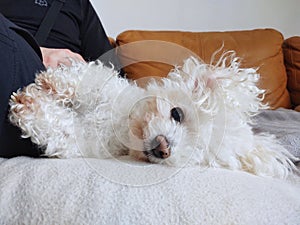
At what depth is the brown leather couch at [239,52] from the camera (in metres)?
1.80

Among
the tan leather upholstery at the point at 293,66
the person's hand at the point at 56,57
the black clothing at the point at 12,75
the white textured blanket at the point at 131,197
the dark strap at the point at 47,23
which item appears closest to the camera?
the white textured blanket at the point at 131,197

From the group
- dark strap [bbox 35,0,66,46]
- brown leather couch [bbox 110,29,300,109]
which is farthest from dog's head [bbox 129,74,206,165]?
brown leather couch [bbox 110,29,300,109]

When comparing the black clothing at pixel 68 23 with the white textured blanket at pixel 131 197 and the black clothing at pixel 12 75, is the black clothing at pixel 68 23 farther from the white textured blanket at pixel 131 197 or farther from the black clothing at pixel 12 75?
the white textured blanket at pixel 131 197

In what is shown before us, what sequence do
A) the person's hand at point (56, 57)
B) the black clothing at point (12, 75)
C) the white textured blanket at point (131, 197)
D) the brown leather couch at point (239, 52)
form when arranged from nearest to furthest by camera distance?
the white textured blanket at point (131, 197), the black clothing at point (12, 75), the person's hand at point (56, 57), the brown leather couch at point (239, 52)

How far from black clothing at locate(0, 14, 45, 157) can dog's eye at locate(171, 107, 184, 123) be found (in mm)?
323

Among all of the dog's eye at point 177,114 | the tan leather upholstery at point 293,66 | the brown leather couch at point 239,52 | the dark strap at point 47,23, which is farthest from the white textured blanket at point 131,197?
the tan leather upholstery at point 293,66

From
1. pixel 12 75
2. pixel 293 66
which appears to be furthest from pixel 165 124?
pixel 293 66

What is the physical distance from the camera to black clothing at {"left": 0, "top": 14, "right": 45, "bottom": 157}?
82 centimetres

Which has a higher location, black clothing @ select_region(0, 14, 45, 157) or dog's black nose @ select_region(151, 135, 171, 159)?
black clothing @ select_region(0, 14, 45, 157)

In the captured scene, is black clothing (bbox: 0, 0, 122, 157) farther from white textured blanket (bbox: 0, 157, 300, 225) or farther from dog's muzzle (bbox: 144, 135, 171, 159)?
dog's muzzle (bbox: 144, 135, 171, 159)

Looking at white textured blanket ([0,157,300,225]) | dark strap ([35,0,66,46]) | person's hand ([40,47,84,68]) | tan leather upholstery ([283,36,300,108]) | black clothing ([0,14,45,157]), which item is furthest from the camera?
tan leather upholstery ([283,36,300,108])

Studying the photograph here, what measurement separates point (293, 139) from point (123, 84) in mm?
512

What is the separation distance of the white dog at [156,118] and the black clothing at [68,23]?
512mm

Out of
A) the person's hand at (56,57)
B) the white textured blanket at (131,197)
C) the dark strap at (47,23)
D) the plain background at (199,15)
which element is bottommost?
the plain background at (199,15)
